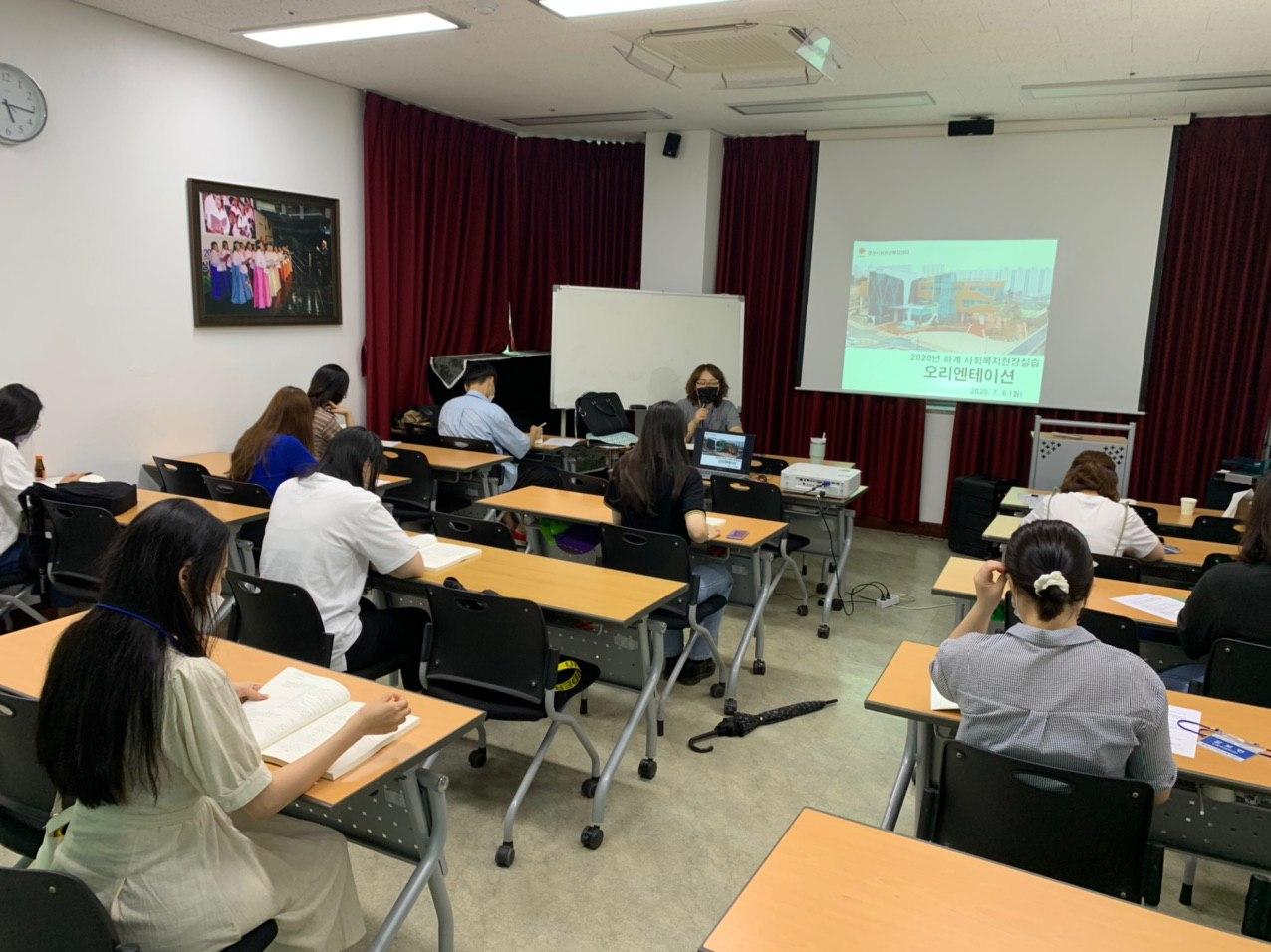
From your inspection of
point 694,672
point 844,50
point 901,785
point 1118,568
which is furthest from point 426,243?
point 901,785

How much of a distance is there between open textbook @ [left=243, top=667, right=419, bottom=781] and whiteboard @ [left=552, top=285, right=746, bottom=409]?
5.00 m

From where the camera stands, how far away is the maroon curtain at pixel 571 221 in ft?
25.5

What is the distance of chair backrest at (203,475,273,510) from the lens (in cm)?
402

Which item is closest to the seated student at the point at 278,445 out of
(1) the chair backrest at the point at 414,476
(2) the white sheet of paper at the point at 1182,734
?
(1) the chair backrest at the point at 414,476

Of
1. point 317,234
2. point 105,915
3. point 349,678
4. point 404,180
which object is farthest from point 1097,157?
point 105,915

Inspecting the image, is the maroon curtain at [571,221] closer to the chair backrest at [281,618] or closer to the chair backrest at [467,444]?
the chair backrest at [467,444]

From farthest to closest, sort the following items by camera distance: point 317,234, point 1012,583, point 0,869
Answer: point 317,234 < point 1012,583 < point 0,869

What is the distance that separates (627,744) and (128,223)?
3996 mm

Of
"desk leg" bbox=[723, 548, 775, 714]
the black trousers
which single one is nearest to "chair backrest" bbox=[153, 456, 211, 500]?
the black trousers

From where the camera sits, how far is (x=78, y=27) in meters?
4.45

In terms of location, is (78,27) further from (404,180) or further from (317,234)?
(404,180)

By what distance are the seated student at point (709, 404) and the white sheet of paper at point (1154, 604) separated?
3311 mm

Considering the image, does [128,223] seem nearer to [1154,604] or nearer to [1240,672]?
[1154,604]

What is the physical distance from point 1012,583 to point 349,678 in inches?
60.8
